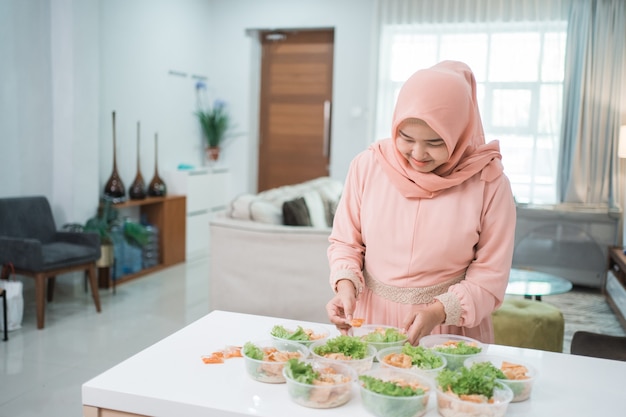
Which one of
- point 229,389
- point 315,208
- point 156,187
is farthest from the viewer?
point 156,187

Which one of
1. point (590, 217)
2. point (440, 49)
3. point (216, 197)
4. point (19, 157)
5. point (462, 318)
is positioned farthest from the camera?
point (216, 197)

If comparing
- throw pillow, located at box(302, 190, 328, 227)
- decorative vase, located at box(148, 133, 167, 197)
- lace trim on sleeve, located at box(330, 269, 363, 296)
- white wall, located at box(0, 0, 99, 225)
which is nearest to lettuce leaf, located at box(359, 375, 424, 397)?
lace trim on sleeve, located at box(330, 269, 363, 296)

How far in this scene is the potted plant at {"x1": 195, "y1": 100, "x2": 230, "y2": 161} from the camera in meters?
6.82

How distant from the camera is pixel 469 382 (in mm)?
1066

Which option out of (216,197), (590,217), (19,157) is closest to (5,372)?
(19,157)

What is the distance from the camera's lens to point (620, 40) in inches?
222

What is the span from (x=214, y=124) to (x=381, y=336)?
5.81m

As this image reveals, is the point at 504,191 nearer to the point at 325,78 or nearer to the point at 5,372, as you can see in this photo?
the point at 5,372

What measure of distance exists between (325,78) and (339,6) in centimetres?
79

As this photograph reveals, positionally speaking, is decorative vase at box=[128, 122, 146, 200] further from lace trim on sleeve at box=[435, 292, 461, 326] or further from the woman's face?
lace trim on sleeve at box=[435, 292, 461, 326]

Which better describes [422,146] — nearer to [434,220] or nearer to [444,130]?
[444,130]

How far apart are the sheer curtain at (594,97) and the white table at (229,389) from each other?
190 inches

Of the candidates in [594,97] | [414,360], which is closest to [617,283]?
[594,97]

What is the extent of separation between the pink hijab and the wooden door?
5.34m
